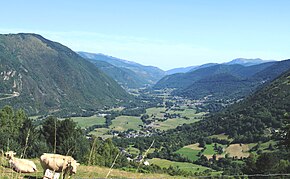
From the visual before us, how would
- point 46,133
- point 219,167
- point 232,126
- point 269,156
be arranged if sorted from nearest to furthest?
point 46,133, point 269,156, point 219,167, point 232,126

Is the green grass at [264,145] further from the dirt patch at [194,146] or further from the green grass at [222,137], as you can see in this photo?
the dirt patch at [194,146]

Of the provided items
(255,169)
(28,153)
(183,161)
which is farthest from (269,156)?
(183,161)

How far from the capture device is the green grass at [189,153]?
118 m

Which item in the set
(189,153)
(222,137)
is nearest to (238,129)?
A: (222,137)

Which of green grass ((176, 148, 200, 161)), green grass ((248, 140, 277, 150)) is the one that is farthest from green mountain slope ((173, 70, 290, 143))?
green grass ((176, 148, 200, 161))

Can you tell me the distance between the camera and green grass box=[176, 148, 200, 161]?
118m

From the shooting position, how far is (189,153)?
12506cm

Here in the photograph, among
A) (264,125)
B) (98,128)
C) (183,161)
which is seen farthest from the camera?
(98,128)

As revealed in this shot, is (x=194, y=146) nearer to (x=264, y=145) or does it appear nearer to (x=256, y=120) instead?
(x=264, y=145)

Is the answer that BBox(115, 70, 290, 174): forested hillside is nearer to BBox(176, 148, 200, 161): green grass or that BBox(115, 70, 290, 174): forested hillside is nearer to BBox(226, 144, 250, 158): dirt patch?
BBox(176, 148, 200, 161): green grass

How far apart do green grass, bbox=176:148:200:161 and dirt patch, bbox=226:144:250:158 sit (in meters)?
11.9

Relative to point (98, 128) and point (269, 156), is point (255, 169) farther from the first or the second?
point (98, 128)

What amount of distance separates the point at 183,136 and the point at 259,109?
1644 inches

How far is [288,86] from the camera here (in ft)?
607
